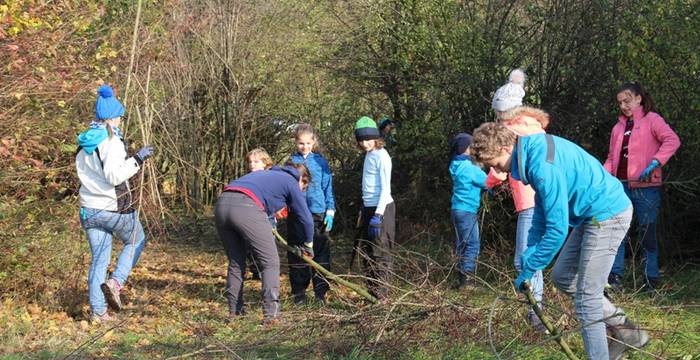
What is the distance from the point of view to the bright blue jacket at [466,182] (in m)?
7.68

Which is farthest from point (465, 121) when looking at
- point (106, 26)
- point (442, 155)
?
point (106, 26)

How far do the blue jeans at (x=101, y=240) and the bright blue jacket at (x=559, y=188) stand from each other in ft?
12.0

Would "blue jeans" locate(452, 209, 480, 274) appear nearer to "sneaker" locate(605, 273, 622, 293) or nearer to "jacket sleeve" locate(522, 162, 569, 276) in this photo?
"sneaker" locate(605, 273, 622, 293)

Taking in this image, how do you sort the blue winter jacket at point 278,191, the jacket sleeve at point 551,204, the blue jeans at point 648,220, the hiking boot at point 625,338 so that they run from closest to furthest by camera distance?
the jacket sleeve at point 551,204 → the hiking boot at point 625,338 → the blue winter jacket at point 278,191 → the blue jeans at point 648,220

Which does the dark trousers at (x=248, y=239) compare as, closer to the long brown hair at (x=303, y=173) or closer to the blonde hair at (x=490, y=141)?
the long brown hair at (x=303, y=173)

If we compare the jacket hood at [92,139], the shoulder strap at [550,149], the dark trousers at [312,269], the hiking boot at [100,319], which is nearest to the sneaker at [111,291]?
the hiking boot at [100,319]

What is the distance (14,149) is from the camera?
773cm

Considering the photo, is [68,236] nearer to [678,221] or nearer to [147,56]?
[147,56]

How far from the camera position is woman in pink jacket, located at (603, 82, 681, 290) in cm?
771

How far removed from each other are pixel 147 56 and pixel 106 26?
1.87ft

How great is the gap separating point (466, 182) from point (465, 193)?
0.33ft

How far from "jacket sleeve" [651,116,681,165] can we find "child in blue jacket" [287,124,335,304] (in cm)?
280

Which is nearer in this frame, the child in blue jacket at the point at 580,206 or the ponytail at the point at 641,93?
the child in blue jacket at the point at 580,206

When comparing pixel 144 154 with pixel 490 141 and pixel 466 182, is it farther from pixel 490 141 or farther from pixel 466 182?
pixel 490 141
